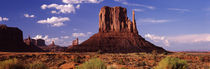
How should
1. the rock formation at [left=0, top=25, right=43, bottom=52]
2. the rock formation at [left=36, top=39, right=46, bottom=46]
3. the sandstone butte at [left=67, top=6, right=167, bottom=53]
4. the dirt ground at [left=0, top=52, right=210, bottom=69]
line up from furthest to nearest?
the rock formation at [left=36, top=39, right=46, bottom=46], the sandstone butte at [left=67, top=6, right=167, bottom=53], the rock formation at [left=0, top=25, right=43, bottom=52], the dirt ground at [left=0, top=52, right=210, bottom=69]

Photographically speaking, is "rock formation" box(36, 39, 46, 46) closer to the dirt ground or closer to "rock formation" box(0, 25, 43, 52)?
"rock formation" box(0, 25, 43, 52)

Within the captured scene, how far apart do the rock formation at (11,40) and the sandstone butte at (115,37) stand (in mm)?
20394

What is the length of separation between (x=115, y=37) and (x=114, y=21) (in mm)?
16377

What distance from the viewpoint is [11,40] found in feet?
256

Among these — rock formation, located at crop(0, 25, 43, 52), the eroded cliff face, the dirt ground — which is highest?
the eroded cliff face

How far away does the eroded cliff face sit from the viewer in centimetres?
9262

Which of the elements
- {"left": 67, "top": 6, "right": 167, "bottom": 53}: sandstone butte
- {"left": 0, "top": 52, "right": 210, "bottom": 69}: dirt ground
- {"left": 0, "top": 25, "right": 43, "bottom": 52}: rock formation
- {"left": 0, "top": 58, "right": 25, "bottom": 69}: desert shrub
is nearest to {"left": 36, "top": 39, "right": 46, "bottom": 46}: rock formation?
{"left": 0, "top": 25, "right": 43, "bottom": 52}: rock formation

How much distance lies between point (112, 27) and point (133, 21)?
1123cm

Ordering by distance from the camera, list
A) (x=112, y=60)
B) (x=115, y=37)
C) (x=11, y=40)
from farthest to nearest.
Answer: (x=115, y=37)
(x=11, y=40)
(x=112, y=60)

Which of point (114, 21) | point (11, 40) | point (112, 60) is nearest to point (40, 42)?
point (11, 40)

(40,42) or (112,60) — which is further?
(40,42)

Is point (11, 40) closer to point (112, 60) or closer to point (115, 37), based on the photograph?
point (115, 37)

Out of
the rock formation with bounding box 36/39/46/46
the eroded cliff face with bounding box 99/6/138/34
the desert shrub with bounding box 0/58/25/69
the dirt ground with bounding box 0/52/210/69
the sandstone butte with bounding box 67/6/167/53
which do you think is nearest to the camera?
the desert shrub with bounding box 0/58/25/69

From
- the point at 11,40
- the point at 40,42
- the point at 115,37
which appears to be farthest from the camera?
the point at 40,42
